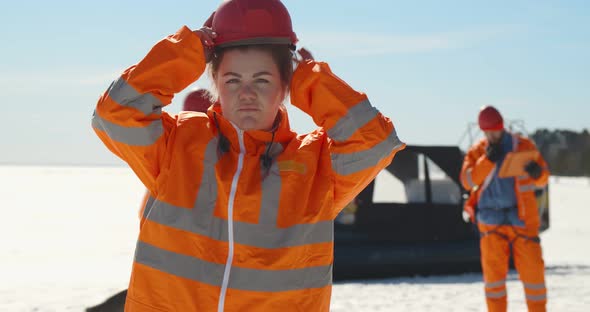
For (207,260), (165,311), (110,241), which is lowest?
(110,241)

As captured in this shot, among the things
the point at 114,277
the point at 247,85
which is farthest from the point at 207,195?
the point at 114,277

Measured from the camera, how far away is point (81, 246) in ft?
42.8

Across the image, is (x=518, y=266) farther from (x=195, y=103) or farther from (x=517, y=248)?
(x=195, y=103)

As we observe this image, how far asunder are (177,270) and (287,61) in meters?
0.70

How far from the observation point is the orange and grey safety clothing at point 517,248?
5730mm

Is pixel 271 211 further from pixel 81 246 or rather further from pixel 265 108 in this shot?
pixel 81 246

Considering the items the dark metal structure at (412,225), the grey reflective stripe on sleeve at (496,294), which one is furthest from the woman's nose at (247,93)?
the dark metal structure at (412,225)

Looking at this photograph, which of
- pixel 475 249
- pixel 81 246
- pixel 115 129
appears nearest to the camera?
pixel 115 129

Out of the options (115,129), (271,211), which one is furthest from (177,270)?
(115,129)

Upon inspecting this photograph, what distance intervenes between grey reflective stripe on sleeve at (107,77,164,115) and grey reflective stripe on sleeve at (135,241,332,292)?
0.40m

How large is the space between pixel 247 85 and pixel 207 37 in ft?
0.60

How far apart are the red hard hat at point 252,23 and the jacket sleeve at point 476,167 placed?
15.0 feet

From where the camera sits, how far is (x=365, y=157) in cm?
188

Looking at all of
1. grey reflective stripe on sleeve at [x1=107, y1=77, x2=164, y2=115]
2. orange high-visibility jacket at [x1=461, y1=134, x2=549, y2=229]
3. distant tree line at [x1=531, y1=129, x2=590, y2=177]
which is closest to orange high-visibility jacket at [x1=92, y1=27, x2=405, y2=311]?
grey reflective stripe on sleeve at [x1=107, y1=77, x2=164, y2=115]
